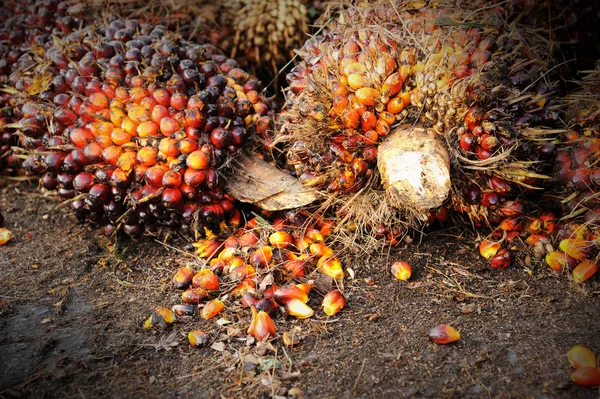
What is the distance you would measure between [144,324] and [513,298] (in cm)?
159

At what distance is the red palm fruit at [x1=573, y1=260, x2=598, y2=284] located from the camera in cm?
231

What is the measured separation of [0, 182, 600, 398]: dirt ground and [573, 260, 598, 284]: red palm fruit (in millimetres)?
39

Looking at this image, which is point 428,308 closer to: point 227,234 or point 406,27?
point 227,234

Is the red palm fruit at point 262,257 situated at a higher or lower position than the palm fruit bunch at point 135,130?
lower

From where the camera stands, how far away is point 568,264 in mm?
2393

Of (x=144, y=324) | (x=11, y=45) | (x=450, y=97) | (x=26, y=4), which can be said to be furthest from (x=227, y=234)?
(x=26, y=4)

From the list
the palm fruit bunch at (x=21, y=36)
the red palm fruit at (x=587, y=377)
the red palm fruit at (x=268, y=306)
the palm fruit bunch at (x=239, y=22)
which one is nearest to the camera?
the red palm fruit at (x=587, y=377)

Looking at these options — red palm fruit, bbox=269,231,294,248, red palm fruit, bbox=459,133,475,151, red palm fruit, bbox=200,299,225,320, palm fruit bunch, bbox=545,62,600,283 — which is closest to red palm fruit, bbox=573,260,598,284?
palm fruit bunch, bbox=545,62,600,283

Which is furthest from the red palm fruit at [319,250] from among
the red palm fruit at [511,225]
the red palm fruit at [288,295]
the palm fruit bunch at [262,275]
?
the red palm fruit at [511,225]

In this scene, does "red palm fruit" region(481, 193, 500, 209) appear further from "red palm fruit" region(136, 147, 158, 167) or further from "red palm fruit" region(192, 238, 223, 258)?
"red palm fruit" region(136, 147, 158, 167)

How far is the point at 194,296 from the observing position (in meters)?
2.38

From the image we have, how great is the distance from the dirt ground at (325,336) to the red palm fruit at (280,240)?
358 millimetres

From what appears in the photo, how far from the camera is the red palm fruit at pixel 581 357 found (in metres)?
1.86

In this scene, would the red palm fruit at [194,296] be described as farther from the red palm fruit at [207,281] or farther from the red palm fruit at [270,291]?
the red palm fruit at [270,291]
